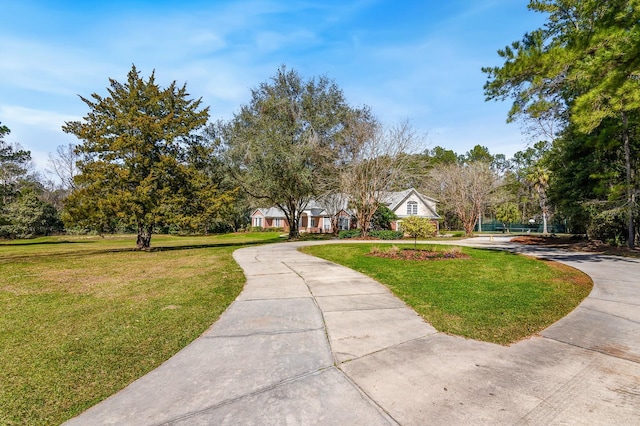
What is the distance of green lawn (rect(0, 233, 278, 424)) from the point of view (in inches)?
106

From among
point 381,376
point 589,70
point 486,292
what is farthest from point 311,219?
point 381,376

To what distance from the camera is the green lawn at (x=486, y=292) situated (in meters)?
4.35

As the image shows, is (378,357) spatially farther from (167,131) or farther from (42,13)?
(167,131)

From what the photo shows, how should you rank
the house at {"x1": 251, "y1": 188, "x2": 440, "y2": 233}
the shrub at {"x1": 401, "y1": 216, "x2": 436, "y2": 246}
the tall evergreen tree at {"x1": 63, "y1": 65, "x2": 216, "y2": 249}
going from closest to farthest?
the shrub at {"x1": 401, "y1": 216, "x2": 436, "y2": 246}
the tall evergreen tree at {"x1": 63, "y1": 65, "x2": 216, "y2": 249}
the house at {"x1": 251, "y1": 188, "x2": 440, "y2": 233}

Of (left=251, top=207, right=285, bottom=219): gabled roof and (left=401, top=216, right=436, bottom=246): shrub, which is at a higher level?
(left=251, top=207, right=285, bottom=219): gabled roof

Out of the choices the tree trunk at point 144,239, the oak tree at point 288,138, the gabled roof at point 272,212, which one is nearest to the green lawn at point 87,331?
the tree trunk at point 144,239

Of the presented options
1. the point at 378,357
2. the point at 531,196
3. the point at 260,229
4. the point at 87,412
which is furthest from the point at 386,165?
the point at 531,196

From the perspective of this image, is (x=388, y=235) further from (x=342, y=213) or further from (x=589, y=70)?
(x=589, y=70)

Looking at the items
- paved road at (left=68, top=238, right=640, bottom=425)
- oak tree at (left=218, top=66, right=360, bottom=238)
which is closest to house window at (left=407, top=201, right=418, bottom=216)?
oak tree at (left=218, top=66, right=360, bottom=238)

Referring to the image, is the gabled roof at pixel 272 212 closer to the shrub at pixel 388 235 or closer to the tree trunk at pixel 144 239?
the shrub at pixel 388 235

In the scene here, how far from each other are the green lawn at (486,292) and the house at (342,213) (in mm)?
17556

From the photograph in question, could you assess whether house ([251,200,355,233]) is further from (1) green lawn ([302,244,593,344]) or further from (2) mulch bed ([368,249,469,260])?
(1) green lawn ([302,244,593,344])

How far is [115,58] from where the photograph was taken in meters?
11.5

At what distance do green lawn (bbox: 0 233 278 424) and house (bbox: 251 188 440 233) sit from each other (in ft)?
72.8
